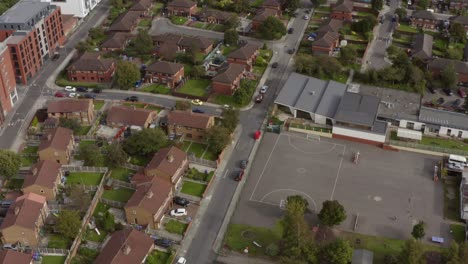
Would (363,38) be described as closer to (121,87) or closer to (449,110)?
(449,110)

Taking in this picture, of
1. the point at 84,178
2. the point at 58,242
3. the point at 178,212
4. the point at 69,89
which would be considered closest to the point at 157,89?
the point at 69,89

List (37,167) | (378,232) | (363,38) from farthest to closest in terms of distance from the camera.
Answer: (363,38) < (37,167) < (378,232)

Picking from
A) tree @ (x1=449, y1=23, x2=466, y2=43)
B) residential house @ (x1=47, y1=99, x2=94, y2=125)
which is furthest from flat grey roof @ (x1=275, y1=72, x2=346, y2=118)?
tree @ (x1=449, y1=23, x2=466, y2=43)

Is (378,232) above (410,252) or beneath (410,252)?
beneath

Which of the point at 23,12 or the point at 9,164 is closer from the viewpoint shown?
the point at 9,164

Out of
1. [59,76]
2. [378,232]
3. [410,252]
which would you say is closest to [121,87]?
[59,76]

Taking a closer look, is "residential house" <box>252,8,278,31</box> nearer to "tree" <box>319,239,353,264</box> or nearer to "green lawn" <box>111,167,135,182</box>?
"green lawn" <box>111,167,135,182</box>

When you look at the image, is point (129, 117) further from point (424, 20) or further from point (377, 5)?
point (424, 20)
